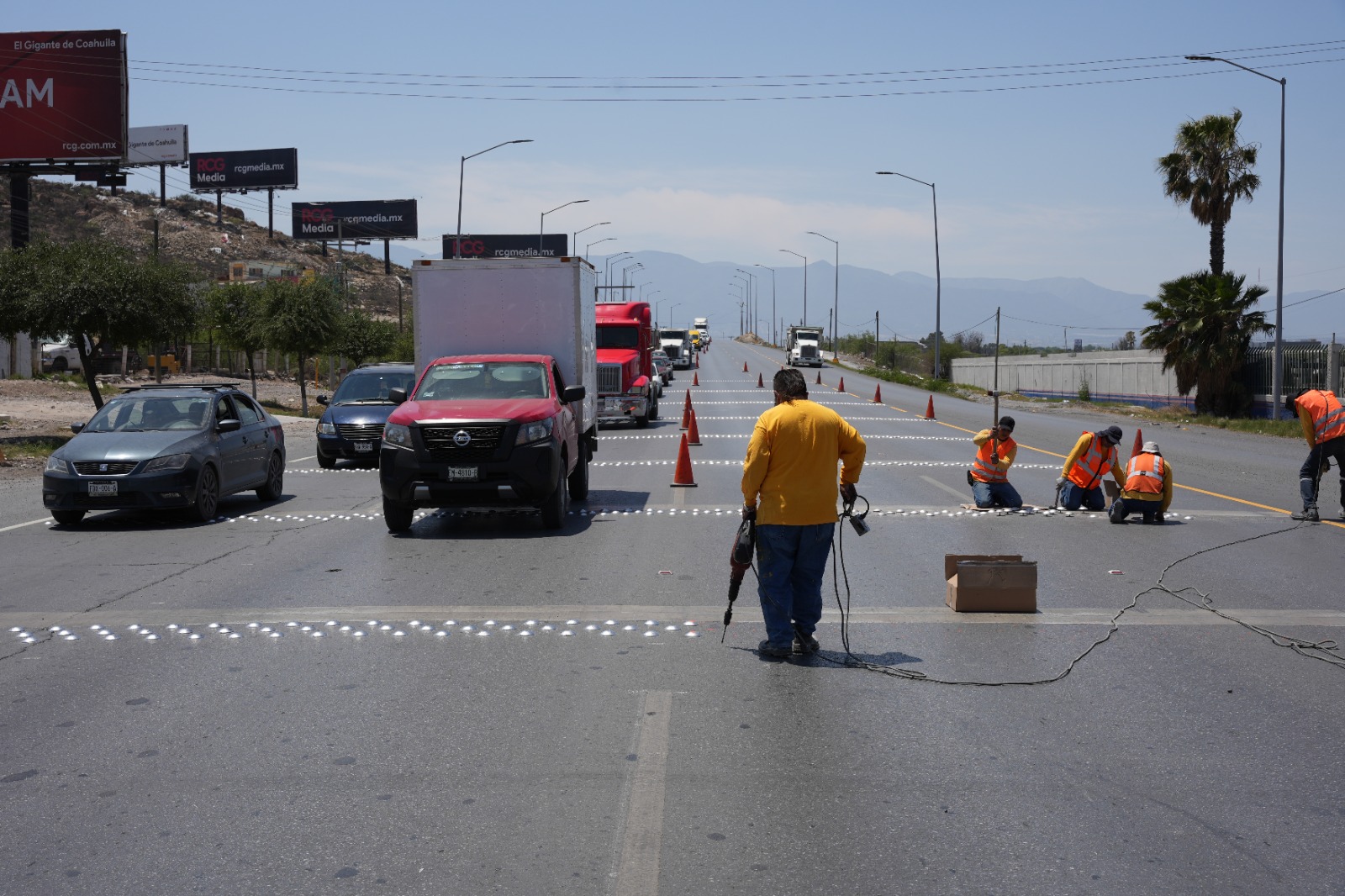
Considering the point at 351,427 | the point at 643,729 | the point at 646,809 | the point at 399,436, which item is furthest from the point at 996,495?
the point at 351,427

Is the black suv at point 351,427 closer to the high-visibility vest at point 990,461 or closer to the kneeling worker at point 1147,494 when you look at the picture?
the high-visibility vest at point 990,461

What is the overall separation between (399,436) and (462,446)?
26.5 inches

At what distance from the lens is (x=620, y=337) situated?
113 feet

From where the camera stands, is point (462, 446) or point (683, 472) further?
point (683, 472)

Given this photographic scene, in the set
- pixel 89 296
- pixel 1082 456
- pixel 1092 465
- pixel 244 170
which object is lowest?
pixel 1092 465

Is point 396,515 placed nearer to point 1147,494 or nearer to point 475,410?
point 475,410

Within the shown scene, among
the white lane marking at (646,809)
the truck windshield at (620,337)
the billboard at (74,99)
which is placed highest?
the billboard at (74,99)

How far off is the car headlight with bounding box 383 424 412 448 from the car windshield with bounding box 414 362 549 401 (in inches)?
42.9

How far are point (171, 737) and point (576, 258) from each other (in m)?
10.9

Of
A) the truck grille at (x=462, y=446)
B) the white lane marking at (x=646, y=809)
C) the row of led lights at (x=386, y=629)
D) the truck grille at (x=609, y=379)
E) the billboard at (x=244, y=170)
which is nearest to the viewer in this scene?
the white lane marking at (x=646, y=809)

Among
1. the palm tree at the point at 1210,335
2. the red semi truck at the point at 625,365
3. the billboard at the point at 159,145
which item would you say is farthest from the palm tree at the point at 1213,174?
the billboard at the point at 159,145

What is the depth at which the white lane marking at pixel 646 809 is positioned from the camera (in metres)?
4.20

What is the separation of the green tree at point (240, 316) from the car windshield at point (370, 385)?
1723 centimetres

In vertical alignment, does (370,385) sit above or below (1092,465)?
above
